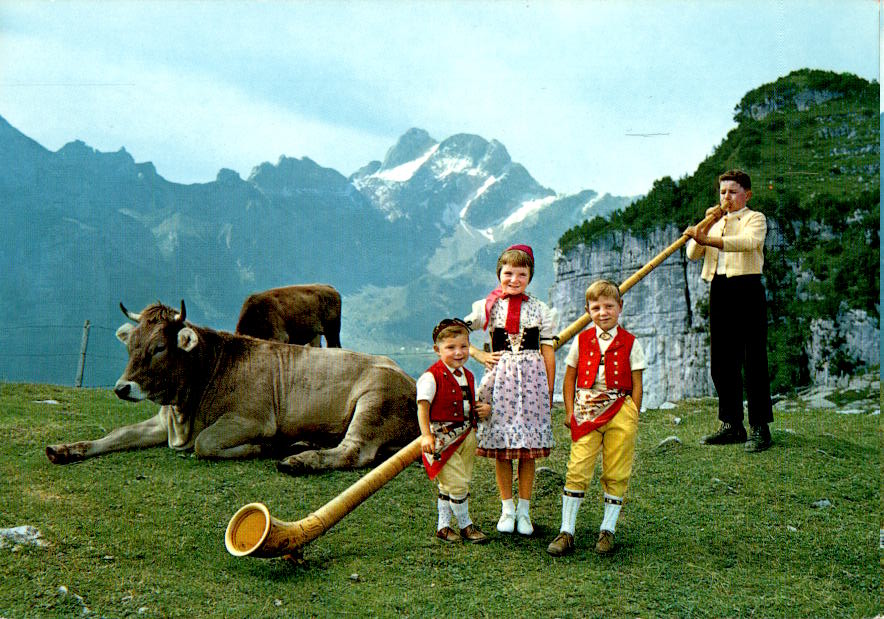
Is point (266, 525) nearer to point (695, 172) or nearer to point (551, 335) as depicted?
point (551, 335)

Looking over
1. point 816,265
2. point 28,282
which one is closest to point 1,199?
point 28,282

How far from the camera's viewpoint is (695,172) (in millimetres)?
35031

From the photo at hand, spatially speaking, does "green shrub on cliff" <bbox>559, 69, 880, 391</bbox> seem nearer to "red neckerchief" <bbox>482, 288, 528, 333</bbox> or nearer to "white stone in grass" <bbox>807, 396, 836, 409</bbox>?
"white stone in grass" <bbox>807, 396, 836, 409</bbox>

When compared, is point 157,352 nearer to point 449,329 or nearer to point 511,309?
point 449,329

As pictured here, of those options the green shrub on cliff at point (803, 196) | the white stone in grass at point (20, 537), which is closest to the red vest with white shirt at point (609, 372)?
the white stone in grass at point (20, 537)

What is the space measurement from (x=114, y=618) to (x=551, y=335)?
8.17 feet

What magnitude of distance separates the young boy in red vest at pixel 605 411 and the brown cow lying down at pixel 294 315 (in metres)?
4.45

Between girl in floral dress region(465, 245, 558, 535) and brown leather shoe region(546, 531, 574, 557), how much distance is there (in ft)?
0.89

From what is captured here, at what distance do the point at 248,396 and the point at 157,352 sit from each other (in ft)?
2.57

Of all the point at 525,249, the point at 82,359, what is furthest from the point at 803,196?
the point at 525,249

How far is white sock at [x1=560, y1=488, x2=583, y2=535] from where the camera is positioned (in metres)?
3.87

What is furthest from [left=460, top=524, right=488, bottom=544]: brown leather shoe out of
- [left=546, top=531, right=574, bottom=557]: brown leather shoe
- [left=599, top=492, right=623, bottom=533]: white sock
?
[left=599, top=492, right=623, bottom=533]: white sock

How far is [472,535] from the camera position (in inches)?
159

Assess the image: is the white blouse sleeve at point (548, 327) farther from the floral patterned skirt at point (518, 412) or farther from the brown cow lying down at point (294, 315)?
the brown cow lying down at point (294, 315)
